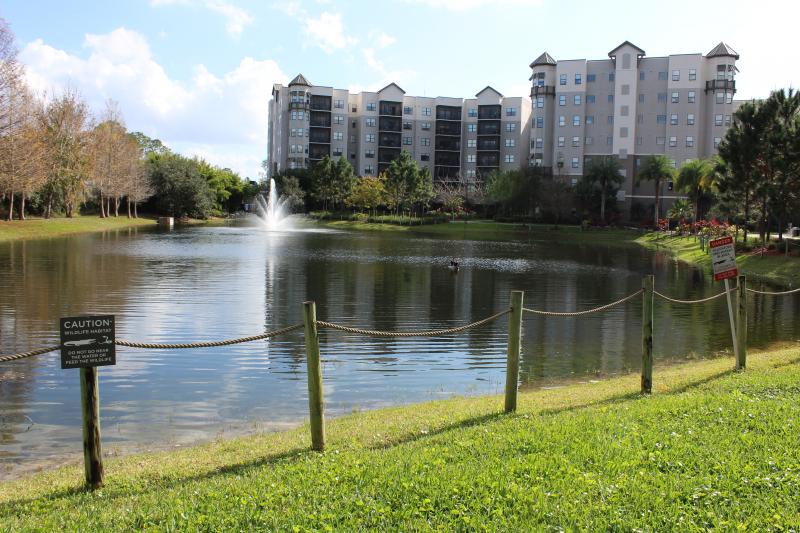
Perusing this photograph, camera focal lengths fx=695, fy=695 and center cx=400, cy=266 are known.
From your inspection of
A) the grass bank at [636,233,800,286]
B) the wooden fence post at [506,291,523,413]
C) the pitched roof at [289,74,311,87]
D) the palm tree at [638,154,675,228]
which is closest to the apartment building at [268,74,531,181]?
the pitched roof at [289,74,311,87]

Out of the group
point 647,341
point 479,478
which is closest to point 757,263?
point 647,341

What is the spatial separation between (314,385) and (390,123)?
121120 mm

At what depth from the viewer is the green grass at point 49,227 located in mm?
55500

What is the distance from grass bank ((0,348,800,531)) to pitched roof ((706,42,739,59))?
10158 cm

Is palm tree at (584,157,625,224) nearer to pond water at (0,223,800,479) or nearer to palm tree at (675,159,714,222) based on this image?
palm tree at (675,159,714,222)

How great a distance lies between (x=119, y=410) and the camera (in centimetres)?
1175

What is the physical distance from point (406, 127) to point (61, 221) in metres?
71.6

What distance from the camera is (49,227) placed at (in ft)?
204

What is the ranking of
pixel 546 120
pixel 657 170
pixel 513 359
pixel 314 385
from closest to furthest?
1. pixel 314 385
2. pixel 513 359
3. pixel 657 170
4. pixel 546 120

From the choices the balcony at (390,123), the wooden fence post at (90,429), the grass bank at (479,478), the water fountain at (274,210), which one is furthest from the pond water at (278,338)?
the balcony at (390,123)

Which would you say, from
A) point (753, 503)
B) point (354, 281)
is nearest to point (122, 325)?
point (354, 281)

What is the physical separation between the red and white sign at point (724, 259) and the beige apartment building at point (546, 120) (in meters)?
91.1

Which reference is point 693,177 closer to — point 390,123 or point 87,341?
point 390,123

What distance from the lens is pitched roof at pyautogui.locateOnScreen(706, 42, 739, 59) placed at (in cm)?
9738
